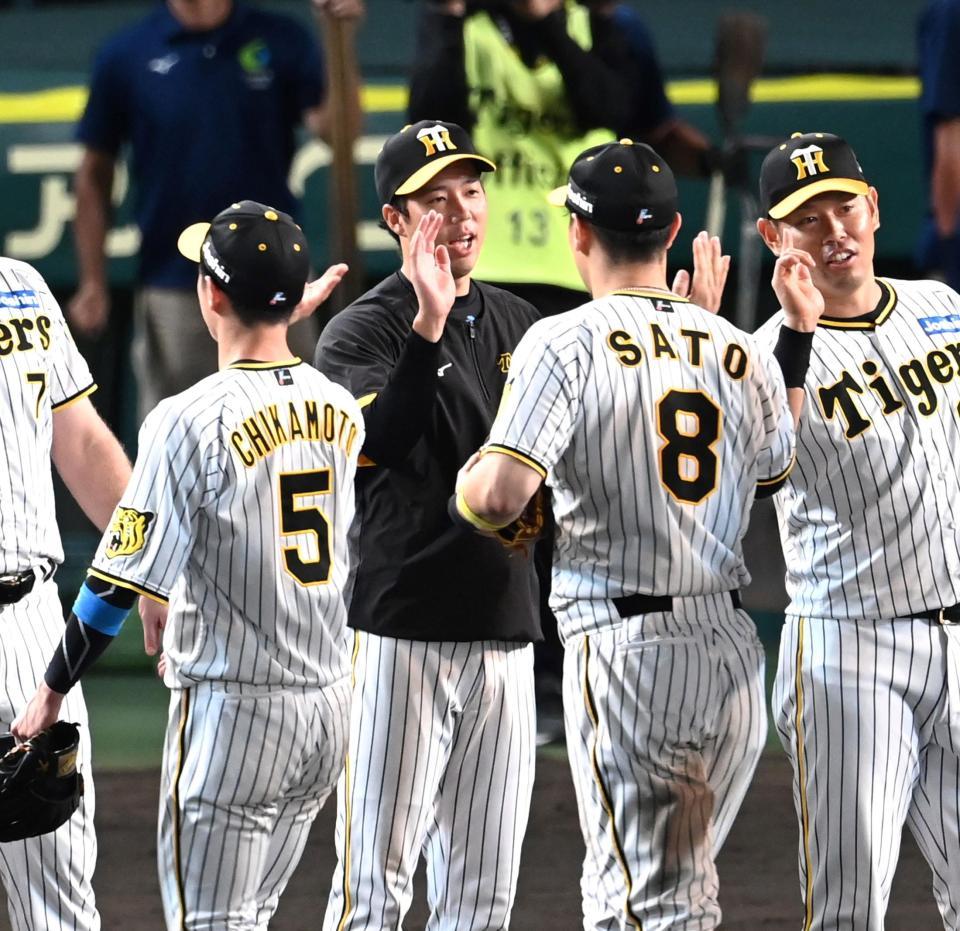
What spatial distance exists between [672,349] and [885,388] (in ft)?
1.71

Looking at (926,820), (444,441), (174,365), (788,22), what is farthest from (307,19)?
(926,820)

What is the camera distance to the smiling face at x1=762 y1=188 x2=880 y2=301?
4.13 metres

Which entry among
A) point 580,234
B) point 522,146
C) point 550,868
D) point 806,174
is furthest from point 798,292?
point 522,146

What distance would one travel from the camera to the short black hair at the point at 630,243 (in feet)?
12.8

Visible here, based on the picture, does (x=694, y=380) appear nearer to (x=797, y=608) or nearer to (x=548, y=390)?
(x=548, y=390)

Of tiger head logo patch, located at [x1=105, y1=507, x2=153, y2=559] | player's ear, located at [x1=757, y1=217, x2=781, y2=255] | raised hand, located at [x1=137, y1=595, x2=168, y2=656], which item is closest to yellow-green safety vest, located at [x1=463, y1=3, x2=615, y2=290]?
player's ear, located at [x1=757, y1=217, x2=781, y2=255]

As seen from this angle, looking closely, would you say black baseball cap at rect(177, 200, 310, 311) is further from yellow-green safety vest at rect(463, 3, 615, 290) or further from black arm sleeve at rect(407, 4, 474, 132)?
yellow-green safety vest at rect(463, 3, 615, 290)

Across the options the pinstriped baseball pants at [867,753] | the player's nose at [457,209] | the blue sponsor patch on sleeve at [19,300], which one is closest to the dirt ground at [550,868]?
the pinstriped baseball pants at [867,753]

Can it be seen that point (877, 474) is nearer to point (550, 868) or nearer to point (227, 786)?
point (227, 786)

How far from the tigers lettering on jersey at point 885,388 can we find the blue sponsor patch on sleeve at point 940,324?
0.21 feet

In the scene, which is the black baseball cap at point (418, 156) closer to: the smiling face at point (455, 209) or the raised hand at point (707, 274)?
the smiling face at point (455, 209)

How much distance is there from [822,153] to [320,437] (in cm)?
115

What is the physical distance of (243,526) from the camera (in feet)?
12.2

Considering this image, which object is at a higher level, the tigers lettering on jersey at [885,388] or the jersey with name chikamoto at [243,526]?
the tigers lettering on jersey at [885,388]
